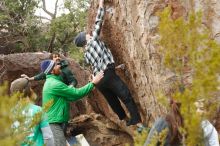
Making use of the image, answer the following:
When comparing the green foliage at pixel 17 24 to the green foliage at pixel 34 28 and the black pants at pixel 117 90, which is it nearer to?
the green foliage at pixel 34 28

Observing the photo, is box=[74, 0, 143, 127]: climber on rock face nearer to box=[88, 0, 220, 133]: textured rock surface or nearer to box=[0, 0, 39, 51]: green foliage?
box=[88, 0, 220, 133]: textured rock surface

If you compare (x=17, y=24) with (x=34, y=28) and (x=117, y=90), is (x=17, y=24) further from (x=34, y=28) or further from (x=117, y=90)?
(x=117, y=90)

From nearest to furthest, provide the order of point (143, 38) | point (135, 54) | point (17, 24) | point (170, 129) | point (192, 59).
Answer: point (192, 59) → point (170, 129) → point (143, 38) → point (135, 54) → point (17, 24)

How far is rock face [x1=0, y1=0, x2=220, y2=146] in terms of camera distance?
24.6 feet

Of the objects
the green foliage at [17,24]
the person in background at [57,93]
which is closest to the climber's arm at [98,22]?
the person in background at [57,93]

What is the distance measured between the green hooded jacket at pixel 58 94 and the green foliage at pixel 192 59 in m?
3.68

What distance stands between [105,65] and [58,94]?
0.93m

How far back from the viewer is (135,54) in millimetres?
8469

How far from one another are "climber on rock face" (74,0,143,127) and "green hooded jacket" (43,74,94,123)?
54 centimetres

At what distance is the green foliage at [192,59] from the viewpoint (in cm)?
381

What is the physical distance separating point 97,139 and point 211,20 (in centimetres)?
419

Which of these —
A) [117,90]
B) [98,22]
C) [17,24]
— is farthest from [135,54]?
[17,24]

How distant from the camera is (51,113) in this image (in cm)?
789

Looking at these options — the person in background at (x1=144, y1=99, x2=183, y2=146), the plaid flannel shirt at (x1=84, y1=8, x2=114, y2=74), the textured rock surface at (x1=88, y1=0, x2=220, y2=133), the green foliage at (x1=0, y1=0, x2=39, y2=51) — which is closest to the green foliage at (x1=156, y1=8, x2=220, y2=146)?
the person in background at (x1=144, y1=99, x2=183, y2=146)
